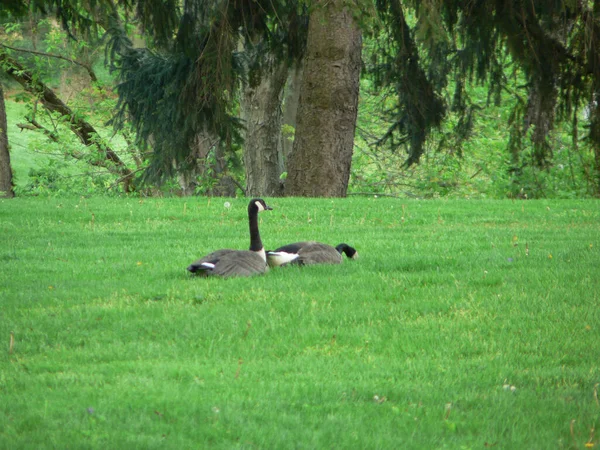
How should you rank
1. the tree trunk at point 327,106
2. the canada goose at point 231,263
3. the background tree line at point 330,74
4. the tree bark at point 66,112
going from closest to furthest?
the canada goose at point 231,263
the background tree line at point 330,74
the tree trunk at point 327,106
the tree bark at point 66,112

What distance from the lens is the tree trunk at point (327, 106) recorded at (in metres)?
15.4

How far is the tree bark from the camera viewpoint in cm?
2353

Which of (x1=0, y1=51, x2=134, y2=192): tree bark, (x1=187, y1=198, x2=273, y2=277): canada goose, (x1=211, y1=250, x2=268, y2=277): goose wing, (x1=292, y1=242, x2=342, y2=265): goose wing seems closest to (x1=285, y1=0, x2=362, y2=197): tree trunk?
(x1=292, y1=242, x2=342, y2=265): goose wing

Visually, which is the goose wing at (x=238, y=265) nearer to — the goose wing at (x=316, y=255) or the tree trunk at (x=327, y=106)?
the goose wing at (x=316, y=255)

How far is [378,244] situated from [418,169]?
20.2 metres

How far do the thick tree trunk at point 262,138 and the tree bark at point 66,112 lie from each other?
5.71 meters

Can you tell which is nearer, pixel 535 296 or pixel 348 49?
pixel 535 296

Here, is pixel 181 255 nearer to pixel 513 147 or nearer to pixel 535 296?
pixel 535 296

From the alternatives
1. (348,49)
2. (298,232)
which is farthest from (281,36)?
(298,232)

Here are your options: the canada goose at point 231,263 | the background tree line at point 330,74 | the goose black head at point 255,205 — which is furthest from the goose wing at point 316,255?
the background tree line at point 330,74

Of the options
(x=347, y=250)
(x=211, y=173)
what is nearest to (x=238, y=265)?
(x=347, y=250)

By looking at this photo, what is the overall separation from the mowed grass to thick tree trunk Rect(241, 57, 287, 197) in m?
10.4

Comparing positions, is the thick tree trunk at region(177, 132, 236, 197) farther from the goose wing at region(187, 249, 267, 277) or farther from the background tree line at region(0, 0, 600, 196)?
the goose wing at region(187, 249, 267, 277)

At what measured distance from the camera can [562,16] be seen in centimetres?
1416
